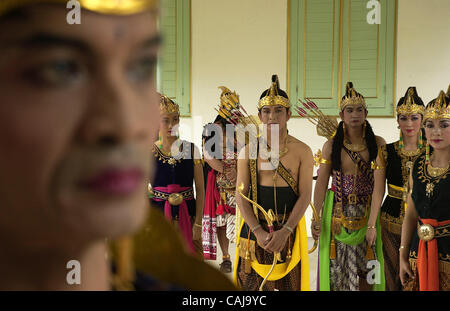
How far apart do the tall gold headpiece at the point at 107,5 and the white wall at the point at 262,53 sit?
17.9ft

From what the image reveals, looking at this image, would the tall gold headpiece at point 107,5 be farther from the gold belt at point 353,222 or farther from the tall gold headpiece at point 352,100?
the tall gold headpiece at point 352,100

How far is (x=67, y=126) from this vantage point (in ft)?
1.25

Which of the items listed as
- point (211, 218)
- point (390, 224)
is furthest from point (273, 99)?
point (211, 218)

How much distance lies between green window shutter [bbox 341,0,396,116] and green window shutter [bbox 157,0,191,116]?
191 cm

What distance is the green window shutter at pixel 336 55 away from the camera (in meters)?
5.68

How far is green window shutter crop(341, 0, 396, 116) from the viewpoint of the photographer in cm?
566

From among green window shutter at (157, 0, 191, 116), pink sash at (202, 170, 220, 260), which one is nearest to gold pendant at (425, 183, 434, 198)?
pink sash at (202, 170, 220, 260)

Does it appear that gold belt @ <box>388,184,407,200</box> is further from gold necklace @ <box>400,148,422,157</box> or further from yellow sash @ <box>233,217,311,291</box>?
yellow sash @ <box>233,217,311,291</box>

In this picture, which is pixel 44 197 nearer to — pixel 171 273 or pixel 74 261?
pixel 74 261

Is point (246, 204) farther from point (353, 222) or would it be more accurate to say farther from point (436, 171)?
point (436, 171)

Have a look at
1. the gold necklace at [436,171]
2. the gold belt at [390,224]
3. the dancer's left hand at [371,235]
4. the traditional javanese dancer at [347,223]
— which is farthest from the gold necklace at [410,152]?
the gold necklace at [436,171]

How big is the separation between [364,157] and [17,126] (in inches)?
121

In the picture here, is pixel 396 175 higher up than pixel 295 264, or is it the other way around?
pixel 396 175

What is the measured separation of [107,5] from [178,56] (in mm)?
5643
